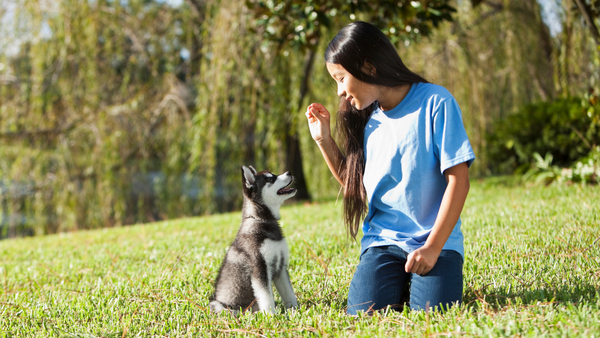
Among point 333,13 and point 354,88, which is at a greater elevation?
point 333,13

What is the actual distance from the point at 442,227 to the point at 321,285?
107cm

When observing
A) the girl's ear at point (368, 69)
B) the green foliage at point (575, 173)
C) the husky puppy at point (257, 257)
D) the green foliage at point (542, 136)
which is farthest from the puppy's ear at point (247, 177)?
the green foliage at point (542, 136)

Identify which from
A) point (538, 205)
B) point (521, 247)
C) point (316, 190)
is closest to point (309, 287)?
point (521, 247)

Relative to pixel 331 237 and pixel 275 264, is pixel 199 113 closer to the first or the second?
pixel 331 237

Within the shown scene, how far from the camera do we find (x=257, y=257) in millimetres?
2523

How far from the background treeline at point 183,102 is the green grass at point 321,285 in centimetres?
279

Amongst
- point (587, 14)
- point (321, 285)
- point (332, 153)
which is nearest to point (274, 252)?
point (321, 285)

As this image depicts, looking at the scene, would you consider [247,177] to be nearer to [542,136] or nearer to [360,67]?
[360,67]

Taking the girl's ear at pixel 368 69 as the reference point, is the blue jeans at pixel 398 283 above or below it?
below

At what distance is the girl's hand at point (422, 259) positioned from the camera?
227cm

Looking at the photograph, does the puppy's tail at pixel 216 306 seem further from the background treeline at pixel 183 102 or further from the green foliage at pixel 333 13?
the background treeline at pixel 183 102

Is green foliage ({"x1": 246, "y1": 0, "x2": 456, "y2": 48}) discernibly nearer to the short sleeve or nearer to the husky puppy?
the short sleeve

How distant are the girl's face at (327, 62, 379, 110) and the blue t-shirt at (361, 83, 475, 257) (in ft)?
0.63

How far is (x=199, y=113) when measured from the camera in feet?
23.6
